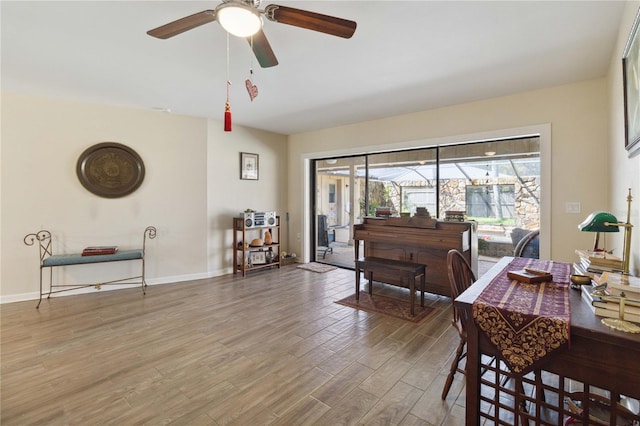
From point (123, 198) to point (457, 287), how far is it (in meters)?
4.47

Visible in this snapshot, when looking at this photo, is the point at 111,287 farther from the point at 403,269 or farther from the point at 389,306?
the point at 403,269

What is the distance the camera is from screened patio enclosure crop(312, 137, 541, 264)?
3.74 meters

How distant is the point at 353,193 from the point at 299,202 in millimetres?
1174

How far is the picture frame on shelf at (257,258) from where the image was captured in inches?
207

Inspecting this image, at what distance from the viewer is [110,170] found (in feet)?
13.6

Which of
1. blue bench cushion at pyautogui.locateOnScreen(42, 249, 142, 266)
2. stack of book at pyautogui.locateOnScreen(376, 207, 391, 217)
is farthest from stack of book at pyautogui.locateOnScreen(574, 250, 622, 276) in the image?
blue bench cushion at pyautogui.locateOnScreen(42, 249, 142, 266)

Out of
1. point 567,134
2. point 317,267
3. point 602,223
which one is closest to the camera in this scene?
point 602,223

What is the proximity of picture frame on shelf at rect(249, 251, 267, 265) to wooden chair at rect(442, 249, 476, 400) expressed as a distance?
12.5 feet

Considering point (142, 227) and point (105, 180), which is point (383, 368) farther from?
point (105, 180)

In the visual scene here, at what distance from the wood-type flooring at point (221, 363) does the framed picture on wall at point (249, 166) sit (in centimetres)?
247

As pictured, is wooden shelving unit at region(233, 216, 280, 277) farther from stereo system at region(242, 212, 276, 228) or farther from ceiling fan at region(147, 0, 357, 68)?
ceiling fan at region(147, 0, 357, 68)

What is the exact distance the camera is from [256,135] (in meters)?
5.59

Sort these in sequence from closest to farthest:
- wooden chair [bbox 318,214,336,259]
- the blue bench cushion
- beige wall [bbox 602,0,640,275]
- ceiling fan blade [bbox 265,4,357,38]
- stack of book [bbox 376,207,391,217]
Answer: ceiling fan blade [bbox 265,4,357,38]
beige wall [bbox 602,0,640,275]
the blue bench cushion
stack of book [bbox 376,207,391,217]
wooden chair [bbox 318,214,336,259]

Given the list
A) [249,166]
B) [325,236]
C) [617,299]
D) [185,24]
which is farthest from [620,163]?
[249,166]
